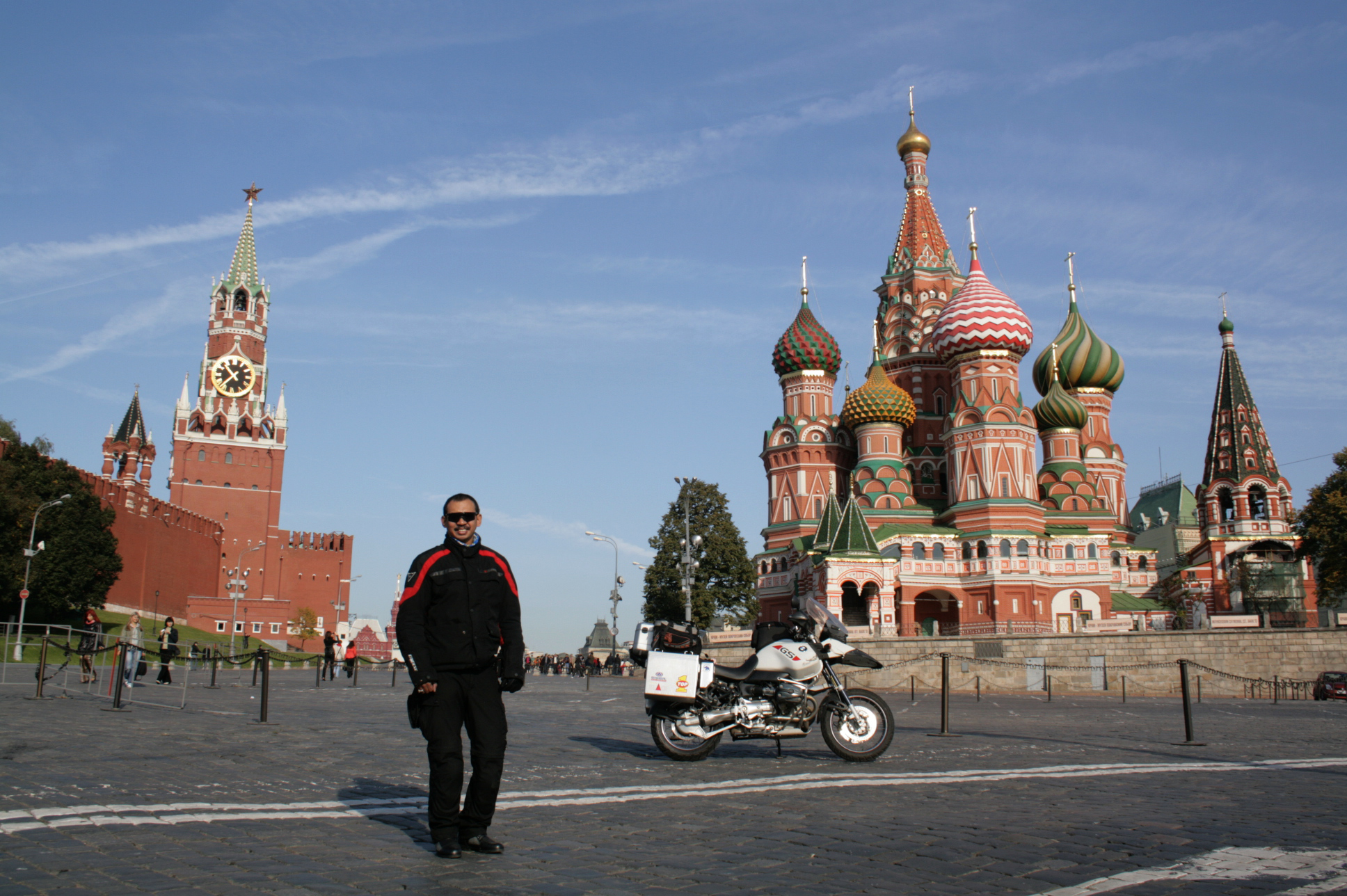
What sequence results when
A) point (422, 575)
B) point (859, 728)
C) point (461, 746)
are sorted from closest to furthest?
point (461, 746), point (422, 575), point (859, 728)

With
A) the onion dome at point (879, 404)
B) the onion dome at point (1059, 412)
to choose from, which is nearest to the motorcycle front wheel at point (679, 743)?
the onion dome at point (879, 404)

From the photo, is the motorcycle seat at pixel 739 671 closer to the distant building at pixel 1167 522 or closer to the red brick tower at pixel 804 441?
the red brick tower at pixel 804 441

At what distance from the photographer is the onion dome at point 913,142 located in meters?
61.4

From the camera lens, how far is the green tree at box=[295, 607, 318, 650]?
3336 inches

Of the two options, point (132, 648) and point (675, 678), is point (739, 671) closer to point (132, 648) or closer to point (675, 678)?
point (675, 678)

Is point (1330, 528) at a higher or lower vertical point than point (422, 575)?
higher

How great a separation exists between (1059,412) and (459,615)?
5083cm

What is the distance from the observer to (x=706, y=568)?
178 ft

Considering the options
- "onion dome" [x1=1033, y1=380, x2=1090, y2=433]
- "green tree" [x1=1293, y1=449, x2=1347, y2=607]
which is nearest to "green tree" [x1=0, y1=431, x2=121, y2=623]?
Answer: "onion dome" [x1=1033, y1=380, x2=1090, y2=433]

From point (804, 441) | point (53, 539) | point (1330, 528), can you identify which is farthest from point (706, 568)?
point (53, 539)

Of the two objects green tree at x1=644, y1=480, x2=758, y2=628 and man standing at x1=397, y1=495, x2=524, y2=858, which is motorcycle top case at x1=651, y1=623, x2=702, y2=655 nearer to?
man standing at x1=397, y1=495, x2=524, y2=858

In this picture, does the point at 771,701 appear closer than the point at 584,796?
No

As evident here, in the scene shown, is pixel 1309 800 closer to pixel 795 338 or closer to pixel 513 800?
pixel 513 800

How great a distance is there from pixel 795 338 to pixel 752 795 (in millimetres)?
49452
